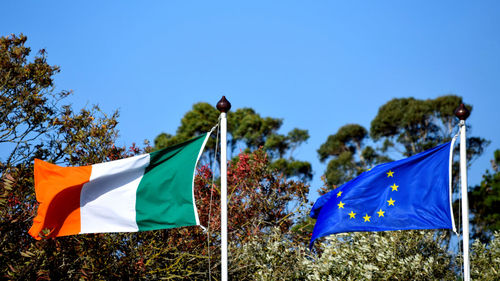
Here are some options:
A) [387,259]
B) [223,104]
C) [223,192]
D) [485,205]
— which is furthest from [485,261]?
[485,205]

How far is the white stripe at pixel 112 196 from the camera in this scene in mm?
9102

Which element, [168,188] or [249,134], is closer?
[168,188]

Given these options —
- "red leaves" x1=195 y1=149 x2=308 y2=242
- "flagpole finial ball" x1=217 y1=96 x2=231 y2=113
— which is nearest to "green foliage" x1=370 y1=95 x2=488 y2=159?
"red leaves" x1=195 y1=149 x2=308 y2=242

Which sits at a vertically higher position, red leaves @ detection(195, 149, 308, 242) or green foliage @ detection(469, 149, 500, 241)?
green foliage @ detection(469, 149, 500, 241)

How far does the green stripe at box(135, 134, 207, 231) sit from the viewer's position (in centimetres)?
908

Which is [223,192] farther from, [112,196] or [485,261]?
[485,261]

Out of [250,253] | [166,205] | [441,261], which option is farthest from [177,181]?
[441,261]

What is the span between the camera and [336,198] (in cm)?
1090

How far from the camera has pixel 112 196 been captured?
921 centimetres

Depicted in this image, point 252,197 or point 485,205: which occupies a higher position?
point 485,205

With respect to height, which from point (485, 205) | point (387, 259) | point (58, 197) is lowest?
point (387, 259)

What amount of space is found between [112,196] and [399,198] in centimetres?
454

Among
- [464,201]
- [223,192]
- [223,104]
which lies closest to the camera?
[223,192]

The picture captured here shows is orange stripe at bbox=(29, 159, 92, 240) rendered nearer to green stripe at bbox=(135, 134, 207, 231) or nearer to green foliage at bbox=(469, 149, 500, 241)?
green stripe at bbox=(135, 134, 207, 231)
